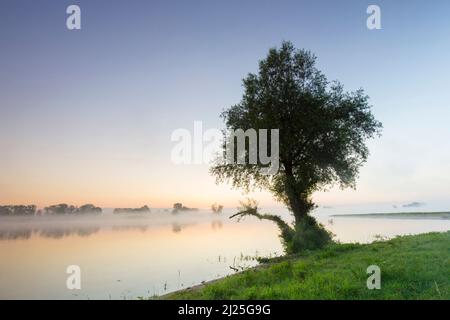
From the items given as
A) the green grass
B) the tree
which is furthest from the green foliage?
the green grass

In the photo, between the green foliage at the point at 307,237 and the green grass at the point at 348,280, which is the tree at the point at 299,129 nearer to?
the green foliage at the point at 307,237

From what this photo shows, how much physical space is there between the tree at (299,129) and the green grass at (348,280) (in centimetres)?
1253

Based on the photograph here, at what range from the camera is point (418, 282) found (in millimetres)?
15141

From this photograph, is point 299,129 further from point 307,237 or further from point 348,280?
point 348,280

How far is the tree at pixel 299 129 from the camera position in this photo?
34781 mm

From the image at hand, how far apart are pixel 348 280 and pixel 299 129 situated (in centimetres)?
2046

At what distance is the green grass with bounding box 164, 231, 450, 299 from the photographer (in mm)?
14250

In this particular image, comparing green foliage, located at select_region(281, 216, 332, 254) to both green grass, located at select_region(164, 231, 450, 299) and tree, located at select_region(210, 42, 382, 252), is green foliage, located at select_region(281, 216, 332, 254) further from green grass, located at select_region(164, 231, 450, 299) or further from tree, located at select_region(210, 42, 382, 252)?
green grass, located at select_region(164, 231, 450, 299)

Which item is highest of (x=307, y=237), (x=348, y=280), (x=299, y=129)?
(x=299, y=129)

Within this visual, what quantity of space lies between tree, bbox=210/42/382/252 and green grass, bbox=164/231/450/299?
41.1 ft

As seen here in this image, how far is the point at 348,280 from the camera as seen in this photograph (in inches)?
640

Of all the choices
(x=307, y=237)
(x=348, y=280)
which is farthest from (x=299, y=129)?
(x=348, y=280)
